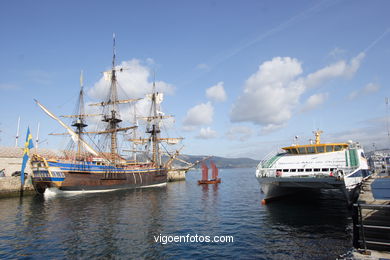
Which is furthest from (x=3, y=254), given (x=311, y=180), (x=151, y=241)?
(x=311, y=180)

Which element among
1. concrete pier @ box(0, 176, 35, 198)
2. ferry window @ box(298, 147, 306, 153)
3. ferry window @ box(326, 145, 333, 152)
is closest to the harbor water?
ferry window @ box(298, 147, 306, 153)

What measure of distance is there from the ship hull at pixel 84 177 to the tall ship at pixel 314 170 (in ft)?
113

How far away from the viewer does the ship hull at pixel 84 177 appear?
4328cm

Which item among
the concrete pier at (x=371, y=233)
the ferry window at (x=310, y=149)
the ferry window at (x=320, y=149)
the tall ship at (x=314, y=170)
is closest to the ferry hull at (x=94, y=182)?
the tall ship at (x=314, y=170)

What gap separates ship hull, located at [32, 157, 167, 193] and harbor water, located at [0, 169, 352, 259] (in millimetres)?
14987

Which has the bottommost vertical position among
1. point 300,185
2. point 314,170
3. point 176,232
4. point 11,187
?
point 176,232

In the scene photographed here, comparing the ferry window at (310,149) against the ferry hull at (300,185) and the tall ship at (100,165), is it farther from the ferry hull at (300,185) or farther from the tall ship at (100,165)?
the tall ship at (100,165)

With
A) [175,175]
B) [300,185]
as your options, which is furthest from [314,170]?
[175,175]

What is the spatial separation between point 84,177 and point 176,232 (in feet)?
113

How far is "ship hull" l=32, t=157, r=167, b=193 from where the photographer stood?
43281 mm

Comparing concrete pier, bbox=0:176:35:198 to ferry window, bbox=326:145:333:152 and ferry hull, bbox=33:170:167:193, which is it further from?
ferry window, bbox=326:145:333:152

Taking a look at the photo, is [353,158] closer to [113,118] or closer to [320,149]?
[320,149]

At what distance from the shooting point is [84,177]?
46.9 m

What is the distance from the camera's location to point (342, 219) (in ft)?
69.9
